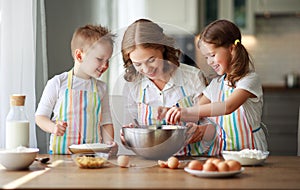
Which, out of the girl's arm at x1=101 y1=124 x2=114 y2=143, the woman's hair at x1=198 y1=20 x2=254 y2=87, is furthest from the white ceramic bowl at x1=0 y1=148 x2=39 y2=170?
the woman's hair at x1=198 y1=20 x2=254 y2=87

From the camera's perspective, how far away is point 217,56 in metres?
2.12

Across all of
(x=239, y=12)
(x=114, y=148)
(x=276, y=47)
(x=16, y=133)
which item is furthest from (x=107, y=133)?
(x=276, y=47)

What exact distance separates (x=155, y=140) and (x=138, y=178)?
257 mm

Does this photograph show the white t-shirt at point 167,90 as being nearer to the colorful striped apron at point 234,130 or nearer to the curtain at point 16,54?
the colorful striped apron at point 234,130

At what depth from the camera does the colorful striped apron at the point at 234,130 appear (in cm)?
223

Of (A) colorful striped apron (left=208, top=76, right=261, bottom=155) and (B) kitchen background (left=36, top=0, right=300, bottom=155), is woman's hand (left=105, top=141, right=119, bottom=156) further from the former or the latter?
(B) kitchen background (left=36, top=0, right=300, bottom=155)

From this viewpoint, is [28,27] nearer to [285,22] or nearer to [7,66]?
[7,66]

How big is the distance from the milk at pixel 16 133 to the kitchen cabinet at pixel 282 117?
322 cm

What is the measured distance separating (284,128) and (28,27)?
3065mm

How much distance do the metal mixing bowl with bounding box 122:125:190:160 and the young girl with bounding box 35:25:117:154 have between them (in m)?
0.30

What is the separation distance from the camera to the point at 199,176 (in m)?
1.63

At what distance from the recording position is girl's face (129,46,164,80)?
1.86 meters

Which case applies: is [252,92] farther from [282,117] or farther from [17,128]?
[282,117]

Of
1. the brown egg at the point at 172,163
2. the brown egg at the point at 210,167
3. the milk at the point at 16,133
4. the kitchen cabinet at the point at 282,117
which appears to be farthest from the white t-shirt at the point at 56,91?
the kitchen cabinet at the point at 282,117
